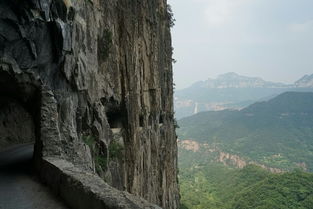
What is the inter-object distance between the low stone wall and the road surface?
26cm

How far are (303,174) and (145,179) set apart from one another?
6004 cm

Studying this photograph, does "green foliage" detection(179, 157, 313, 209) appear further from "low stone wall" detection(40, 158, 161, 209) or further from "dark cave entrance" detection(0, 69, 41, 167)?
"low stone wall" detection(40, 158, 161, 209)

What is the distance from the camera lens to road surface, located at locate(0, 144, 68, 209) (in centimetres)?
811

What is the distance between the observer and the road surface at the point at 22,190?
8.11 m

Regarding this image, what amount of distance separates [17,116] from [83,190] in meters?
16.4

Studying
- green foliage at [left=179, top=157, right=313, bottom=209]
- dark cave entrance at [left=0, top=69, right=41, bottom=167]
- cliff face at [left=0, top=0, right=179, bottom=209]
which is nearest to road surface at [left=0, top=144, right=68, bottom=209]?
cliff face at [left=0, top=0, right=179, bottom=209]

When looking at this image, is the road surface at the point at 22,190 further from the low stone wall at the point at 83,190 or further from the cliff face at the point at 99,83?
the cliff face at the point at 99,83

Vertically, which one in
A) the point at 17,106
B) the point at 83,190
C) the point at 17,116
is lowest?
the point at 83,190

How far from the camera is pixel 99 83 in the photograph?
2225cm

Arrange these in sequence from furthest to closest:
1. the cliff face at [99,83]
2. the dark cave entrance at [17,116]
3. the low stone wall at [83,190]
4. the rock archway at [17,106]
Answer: the dark cave entrance at [17,116] → the rock archway at [17,106] → the cliff face at [99,83] → the low stone wall at [83,190]

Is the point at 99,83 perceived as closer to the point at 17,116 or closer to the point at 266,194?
the point at 17,116

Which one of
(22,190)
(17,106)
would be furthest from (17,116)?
(22,190)

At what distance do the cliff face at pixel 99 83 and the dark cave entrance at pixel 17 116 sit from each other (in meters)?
0.07

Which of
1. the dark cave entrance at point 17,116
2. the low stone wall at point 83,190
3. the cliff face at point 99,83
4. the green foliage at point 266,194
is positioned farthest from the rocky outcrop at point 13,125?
the green foliage at point 266,194
